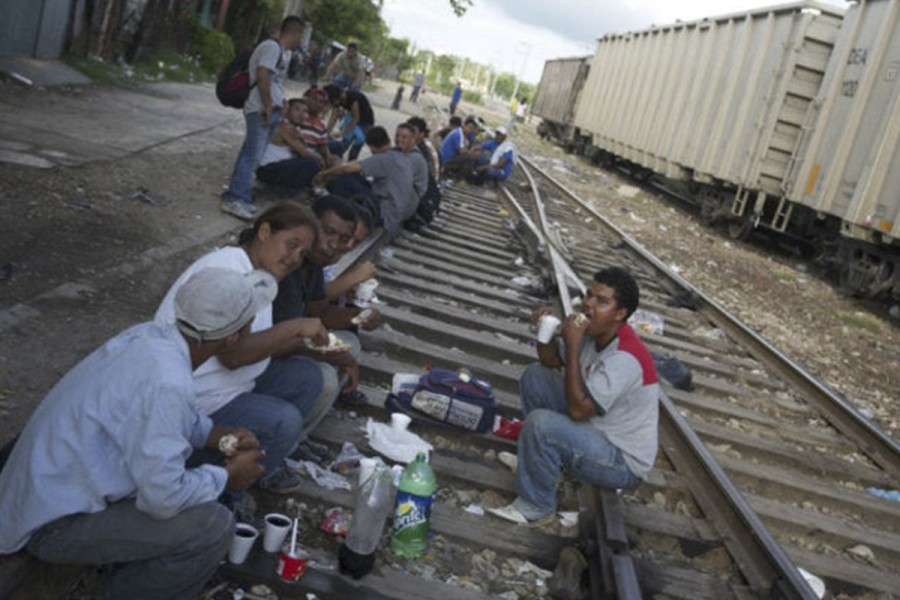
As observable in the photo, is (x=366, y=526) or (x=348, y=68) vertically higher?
(x=348, y=68)

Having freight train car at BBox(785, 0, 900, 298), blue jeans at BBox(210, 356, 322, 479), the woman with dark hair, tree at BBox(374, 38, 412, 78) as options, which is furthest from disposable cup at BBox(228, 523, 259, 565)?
tree at BBox(374, 38, 412, 78)

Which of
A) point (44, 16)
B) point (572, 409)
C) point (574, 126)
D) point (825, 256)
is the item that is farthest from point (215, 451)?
point (574, 126)

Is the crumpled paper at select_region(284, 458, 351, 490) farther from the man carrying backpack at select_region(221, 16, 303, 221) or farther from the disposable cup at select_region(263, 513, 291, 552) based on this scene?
the man carrying backpack at select_region(221, 16, 303, 221)

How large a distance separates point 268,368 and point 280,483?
512 millimetres

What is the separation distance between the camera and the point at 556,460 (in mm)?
3771

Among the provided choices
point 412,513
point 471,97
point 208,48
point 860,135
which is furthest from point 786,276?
point 471,97

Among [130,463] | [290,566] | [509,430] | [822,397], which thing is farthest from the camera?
[822,397]

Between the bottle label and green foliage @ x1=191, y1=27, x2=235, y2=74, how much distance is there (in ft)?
77.9

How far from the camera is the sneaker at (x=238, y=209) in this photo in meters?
8.08

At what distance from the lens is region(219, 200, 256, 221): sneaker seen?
26.5 feet

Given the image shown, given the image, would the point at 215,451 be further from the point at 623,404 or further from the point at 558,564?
the point at 623,404

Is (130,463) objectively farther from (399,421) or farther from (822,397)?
(822,397)

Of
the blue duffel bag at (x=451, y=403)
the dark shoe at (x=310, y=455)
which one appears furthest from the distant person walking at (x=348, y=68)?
the dark shoe at (x=310, y=455)

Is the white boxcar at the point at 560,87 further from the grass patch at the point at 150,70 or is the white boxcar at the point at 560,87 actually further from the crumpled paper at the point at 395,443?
the crumpled paper at the point at 395,443
